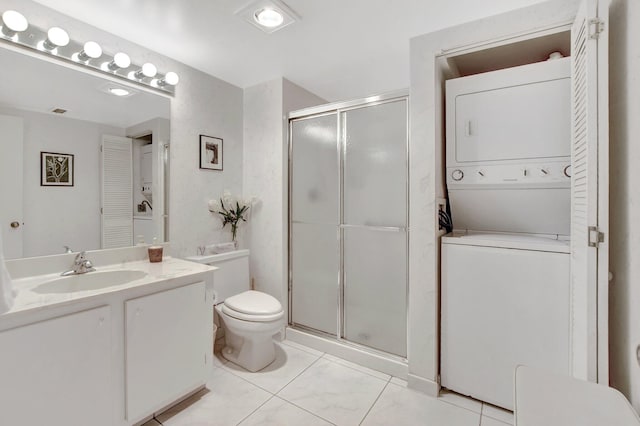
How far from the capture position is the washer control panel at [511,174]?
1.62 meters

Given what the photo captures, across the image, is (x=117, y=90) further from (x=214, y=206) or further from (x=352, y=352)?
(x=352, y=352)

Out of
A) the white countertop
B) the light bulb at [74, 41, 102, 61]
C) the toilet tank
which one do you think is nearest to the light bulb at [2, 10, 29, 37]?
the light bulb at [74, 41, 102, 61]

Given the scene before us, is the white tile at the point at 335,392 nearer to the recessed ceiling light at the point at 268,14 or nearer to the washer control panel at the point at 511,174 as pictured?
the washer control panel at the point at 511,174

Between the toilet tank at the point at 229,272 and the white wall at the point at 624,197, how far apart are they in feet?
7.92

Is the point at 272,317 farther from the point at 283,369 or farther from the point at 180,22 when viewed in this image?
the point at 180,22

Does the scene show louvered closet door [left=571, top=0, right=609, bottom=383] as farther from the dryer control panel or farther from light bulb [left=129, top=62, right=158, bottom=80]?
light bulb [left=129, top=62, right=158, bottom=80]

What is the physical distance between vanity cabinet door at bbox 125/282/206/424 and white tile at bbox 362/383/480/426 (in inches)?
44.0

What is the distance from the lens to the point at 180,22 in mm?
1891

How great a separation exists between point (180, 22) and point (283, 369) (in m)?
2.56

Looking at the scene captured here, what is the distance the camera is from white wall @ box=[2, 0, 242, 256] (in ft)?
7.71

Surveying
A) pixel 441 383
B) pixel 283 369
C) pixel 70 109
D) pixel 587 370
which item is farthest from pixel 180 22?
pixel 441 383

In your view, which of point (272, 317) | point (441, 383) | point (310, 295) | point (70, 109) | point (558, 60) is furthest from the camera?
point (310, 295)

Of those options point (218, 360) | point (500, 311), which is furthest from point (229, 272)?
point (500, 311)

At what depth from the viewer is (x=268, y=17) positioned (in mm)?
1840
